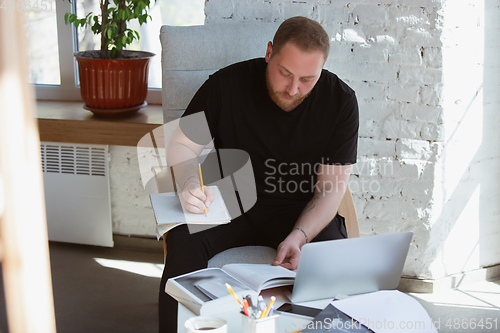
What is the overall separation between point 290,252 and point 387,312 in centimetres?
43

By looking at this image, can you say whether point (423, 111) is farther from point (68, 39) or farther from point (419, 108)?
point (68, 39)

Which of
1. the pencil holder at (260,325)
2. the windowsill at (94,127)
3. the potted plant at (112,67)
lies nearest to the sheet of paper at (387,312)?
the pencil holder at (260,325)

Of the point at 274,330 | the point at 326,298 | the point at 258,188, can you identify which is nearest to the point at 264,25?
the point at 258,188

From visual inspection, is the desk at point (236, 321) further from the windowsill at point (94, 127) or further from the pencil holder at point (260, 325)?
the windowsill at point (94, 127)

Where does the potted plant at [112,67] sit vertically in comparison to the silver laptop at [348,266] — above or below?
above

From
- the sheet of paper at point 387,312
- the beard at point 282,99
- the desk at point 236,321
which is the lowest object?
the desk at point 236,321

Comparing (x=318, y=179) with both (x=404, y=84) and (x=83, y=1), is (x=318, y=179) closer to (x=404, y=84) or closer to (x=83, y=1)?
(x=404, y=84)

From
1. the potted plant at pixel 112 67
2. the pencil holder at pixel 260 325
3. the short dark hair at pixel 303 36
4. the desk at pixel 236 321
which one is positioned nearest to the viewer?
the pencil holder at pixel 260 325

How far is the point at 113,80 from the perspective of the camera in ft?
6.71

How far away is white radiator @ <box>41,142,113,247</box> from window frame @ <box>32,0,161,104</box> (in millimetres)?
315

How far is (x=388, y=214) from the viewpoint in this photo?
6.61ft

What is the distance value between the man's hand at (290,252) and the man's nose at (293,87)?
417mm

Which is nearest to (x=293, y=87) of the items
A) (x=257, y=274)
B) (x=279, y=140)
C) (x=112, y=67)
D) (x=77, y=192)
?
(x=279, y=140)

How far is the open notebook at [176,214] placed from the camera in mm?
1144
